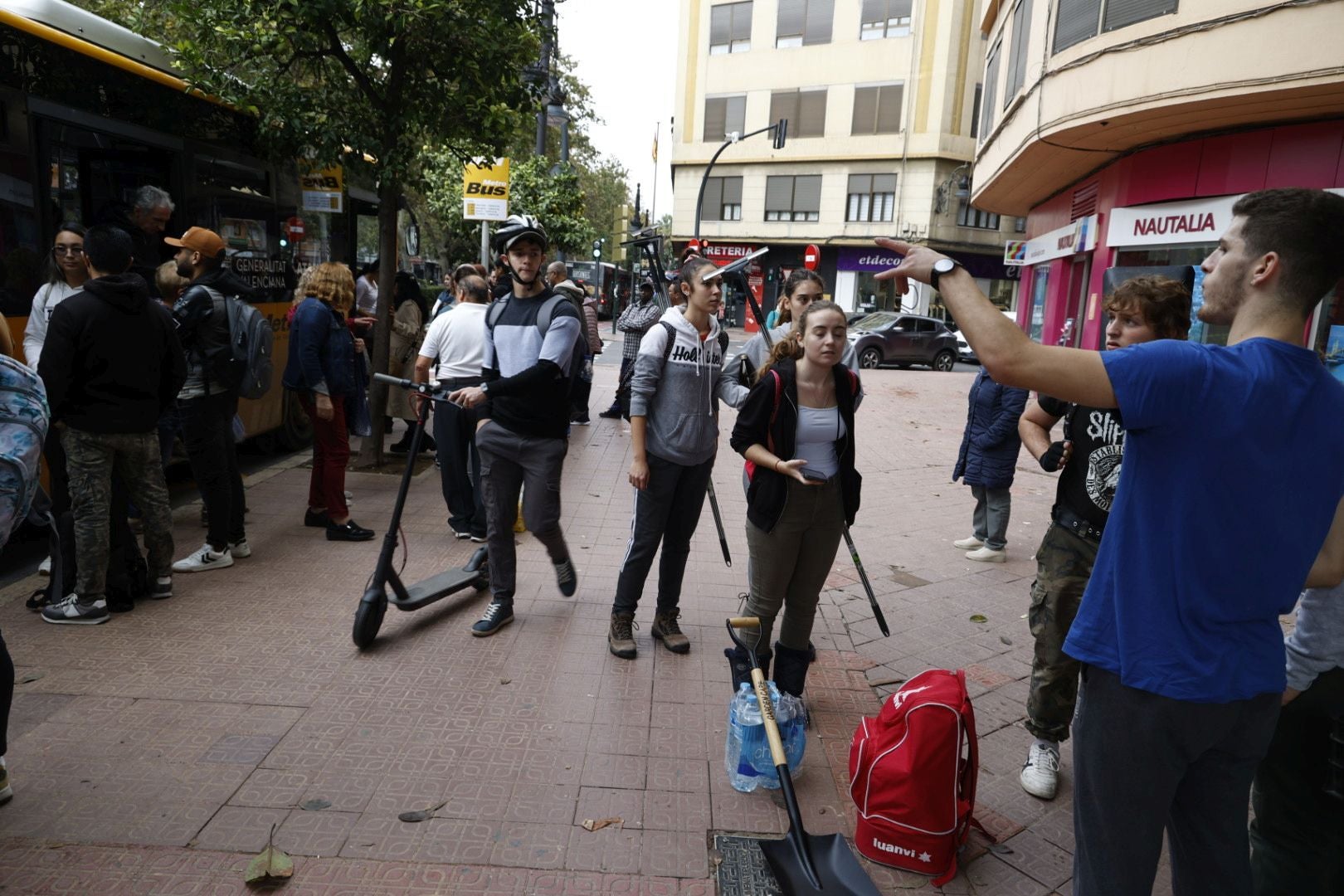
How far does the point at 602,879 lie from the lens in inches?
107

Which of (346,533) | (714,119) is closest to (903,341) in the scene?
(714,119)

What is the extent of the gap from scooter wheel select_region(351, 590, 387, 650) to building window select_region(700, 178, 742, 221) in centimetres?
3454

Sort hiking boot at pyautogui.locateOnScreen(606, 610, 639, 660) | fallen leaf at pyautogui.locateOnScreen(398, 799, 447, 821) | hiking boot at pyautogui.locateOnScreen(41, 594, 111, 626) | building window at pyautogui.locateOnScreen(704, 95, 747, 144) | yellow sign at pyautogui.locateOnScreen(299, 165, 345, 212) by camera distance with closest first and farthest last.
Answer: fallen leaf at pyautogui.locateOnScreen(398, 799, 447, 821) → hiking boot at pyautogui.locateOnScreen(606, 610, 639, 660) → hiking boot at pyautogui.locateOnScreen(41, 594, 111, 626) → yellow sign at pyautogui.locateOnScreen(299, 165, 345, 212) → building window at pyautogui.locateOnScreen(704, 95, 747, 144)

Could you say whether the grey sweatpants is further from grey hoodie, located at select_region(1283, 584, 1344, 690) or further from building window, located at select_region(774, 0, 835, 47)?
building window, located at select_region(774, 0, 835, 47)

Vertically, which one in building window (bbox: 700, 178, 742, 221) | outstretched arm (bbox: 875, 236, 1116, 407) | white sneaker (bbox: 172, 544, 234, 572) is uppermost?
building window (bbox: 700, 178, 742, 221)

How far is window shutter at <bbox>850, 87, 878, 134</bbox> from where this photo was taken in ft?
112

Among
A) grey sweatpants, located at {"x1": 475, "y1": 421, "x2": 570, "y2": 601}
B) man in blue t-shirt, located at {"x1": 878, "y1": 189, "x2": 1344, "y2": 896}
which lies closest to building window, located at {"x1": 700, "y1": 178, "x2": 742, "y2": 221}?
grey sweatpants, located at {"x1": 475, "y1": 421, "x2": 570, "y2": 601}

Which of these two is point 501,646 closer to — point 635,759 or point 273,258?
point 635,759

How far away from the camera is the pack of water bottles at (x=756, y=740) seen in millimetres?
3184

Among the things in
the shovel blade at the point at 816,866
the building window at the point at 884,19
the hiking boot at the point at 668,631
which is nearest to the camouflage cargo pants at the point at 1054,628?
the shovel blade at the point at 816,866

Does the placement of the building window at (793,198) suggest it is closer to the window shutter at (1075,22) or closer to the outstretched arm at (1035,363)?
the window shutter at (1075,22)

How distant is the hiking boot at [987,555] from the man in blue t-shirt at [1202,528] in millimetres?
4713

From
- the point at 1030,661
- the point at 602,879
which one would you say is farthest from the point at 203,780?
the point at 1030,661

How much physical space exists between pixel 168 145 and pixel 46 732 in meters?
5.05
